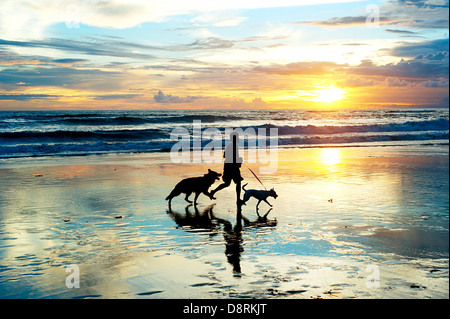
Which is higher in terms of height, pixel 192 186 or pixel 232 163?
pixel 232 163

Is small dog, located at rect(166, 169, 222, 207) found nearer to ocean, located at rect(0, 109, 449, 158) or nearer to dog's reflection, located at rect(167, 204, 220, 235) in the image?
dog's reflection, located at rect(167, 204, 220, 235)

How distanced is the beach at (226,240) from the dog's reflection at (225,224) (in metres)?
0.03

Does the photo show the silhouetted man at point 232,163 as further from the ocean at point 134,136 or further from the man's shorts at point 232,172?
the ocean at point 134,136

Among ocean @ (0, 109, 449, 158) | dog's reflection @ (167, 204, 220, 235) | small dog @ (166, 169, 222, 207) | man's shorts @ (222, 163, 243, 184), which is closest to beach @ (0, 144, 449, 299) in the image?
dog's reflection @ (167, 204, 220, 235)

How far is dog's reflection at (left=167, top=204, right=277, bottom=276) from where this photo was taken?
6.81m

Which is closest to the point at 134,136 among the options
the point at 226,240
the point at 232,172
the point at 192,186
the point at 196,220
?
the point at 192,186

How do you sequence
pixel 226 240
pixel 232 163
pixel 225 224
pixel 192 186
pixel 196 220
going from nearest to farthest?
pixel 226 240
pixel 225 224
pixel 196 220
pixel 232 163
pixel 192 186

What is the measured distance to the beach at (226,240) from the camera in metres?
5.33

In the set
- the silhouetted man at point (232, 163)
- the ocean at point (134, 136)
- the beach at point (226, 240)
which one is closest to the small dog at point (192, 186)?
the beach at point (226, 240)

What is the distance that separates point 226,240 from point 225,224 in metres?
1.14

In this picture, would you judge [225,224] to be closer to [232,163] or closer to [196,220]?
[196,220]

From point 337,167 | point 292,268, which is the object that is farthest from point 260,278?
point 337,167

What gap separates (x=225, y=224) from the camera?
333 inches
